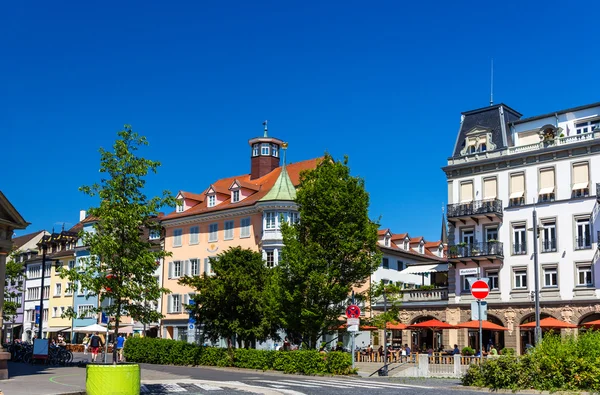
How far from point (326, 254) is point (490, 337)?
820 inches

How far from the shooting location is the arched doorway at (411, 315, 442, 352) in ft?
173

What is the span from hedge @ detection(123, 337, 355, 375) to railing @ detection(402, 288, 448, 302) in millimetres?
19436

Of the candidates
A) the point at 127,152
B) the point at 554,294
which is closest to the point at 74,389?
the point at 127,152

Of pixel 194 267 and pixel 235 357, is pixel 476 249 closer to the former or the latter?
pixel 235 357

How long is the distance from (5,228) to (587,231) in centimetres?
3402

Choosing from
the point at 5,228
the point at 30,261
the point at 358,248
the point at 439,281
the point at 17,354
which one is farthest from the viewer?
the point at 30,261

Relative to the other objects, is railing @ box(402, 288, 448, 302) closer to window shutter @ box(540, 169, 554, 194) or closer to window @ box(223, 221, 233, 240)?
window shutter @ box(540, 169, 554, 194)

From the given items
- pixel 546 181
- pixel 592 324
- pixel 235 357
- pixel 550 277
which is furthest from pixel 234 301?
pixel 546 181

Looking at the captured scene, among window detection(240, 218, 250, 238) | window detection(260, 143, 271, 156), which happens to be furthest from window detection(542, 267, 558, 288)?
window detection(260, 143, 271, 156)

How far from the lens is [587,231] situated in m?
45.1

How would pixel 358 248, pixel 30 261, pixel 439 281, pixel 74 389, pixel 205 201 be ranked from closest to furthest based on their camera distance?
pixel 74 389 < pixel 358 248 < pixel 439 281 < pixel 205 201 < pixel 30 261

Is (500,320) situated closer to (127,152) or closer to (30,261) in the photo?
(127,152)

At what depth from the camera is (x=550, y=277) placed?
46.3 meters

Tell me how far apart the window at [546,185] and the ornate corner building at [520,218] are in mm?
62
